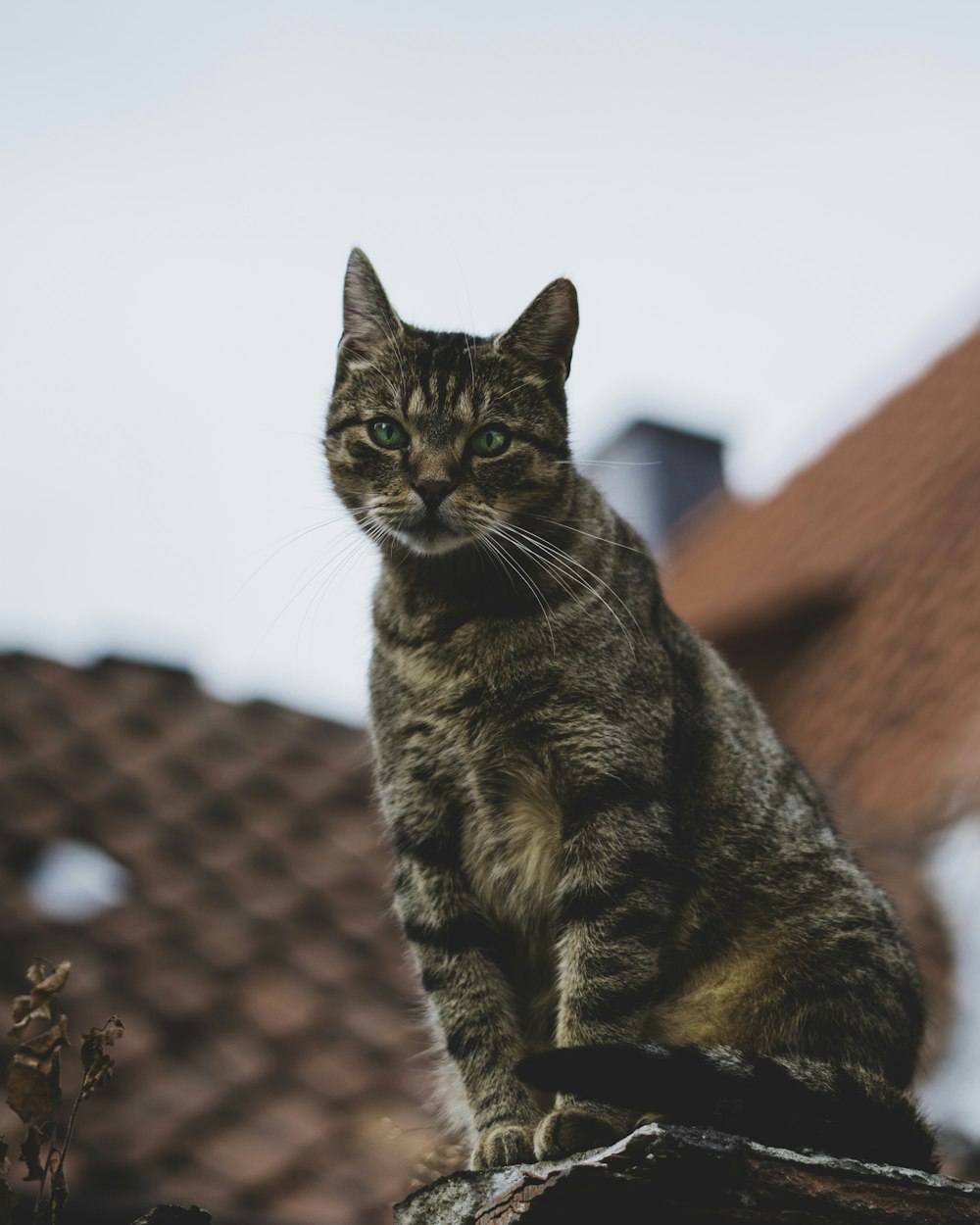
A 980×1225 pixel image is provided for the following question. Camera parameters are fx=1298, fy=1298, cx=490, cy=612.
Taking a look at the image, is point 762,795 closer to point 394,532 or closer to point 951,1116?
point 394,532

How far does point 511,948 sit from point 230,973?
2.32 meters

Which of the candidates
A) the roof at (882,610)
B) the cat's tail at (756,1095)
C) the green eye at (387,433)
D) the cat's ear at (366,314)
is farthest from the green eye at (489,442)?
the roof at (882,610)

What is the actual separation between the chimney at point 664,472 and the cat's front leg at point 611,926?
29.1ft

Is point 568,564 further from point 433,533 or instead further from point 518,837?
point 518,837

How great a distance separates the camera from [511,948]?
2281 mm

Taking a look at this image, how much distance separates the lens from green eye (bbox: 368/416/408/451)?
242 centimetres

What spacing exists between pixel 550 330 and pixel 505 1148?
1454 millimetres

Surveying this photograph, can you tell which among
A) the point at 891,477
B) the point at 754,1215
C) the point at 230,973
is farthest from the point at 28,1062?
the point at 891,477

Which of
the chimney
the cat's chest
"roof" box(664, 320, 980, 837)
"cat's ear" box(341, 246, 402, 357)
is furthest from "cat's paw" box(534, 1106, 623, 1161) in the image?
the chimney

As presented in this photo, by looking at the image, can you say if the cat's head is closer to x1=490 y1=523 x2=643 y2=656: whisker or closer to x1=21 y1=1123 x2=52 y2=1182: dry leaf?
x1=490 y1=523 x2=643 y2=656: whisker

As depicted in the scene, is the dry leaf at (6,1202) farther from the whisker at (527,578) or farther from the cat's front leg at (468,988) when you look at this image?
the whisker at (527,578)

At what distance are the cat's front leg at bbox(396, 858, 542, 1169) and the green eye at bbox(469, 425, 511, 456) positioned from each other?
0.75 meters

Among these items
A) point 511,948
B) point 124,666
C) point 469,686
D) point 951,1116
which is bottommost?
point 124,666

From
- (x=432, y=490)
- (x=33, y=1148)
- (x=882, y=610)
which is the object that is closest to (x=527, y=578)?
(x=432, y=490)
